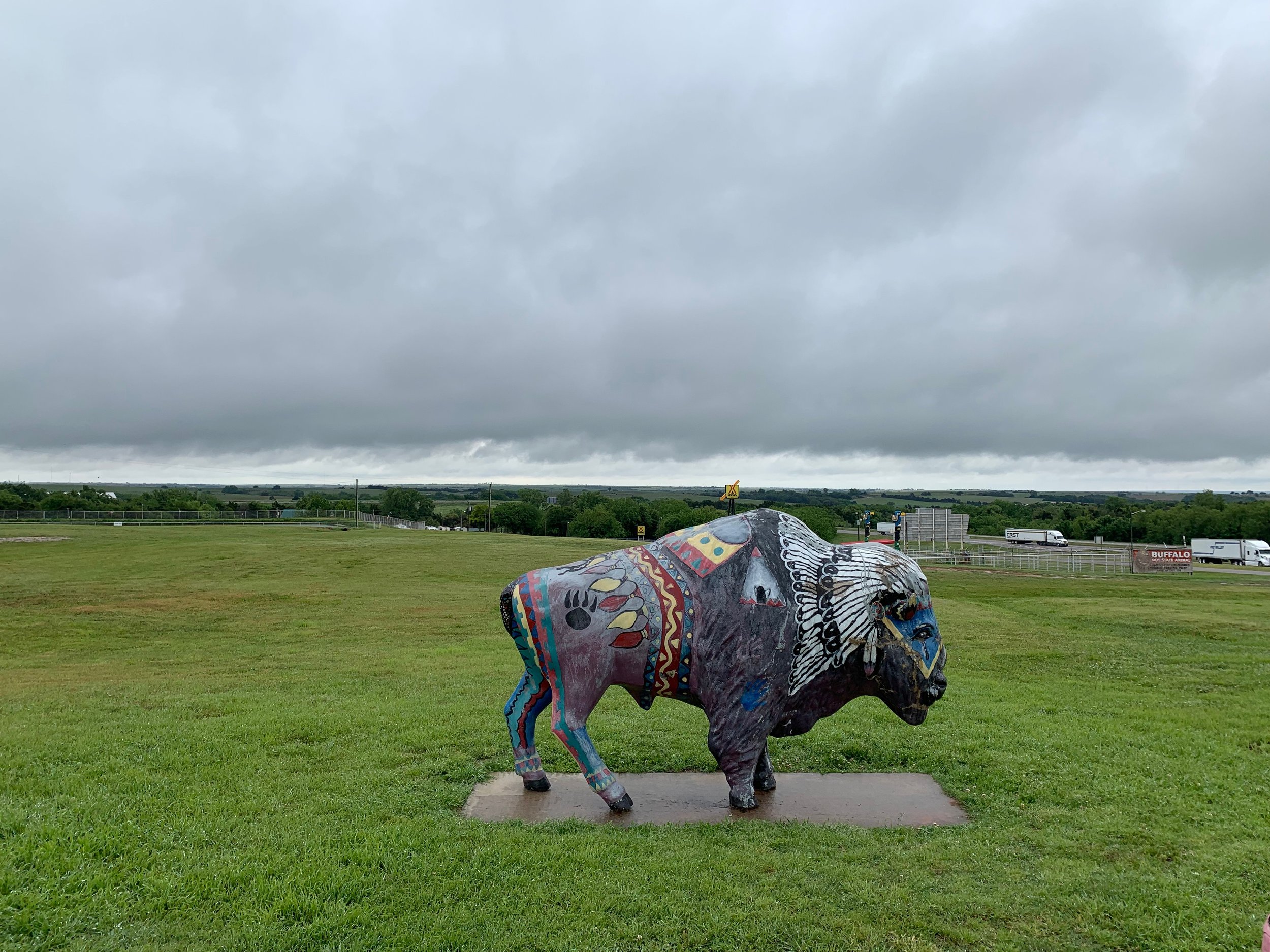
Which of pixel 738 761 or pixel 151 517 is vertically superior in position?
pixel 738 761

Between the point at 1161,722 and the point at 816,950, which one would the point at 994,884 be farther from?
the point at 1161,722

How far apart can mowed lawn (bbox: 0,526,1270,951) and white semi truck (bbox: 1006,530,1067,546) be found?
208 feet

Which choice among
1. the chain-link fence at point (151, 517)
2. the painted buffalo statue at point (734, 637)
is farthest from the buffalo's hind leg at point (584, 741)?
the chain-link fence at point (151, 517)

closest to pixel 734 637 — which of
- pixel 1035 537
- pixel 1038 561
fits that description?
pixel 1038 561

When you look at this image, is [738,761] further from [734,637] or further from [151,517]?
[151,517]

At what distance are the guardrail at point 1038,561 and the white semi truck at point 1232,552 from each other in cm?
1175

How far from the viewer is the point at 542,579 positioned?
6.83 meters

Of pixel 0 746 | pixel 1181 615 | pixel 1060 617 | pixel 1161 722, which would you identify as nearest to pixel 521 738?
pixel 0 746

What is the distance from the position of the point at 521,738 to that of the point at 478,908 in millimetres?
2403

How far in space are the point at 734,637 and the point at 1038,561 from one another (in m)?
46.3

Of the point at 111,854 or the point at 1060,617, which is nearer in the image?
the point at 111,854

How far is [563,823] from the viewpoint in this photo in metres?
6.35

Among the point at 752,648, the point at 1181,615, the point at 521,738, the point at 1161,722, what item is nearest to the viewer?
the point at 752,648

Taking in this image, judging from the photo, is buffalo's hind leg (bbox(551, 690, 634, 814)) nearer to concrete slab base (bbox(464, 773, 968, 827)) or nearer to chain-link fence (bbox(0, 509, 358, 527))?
concrete slab base (bbox(464, 773, 968, 827))
